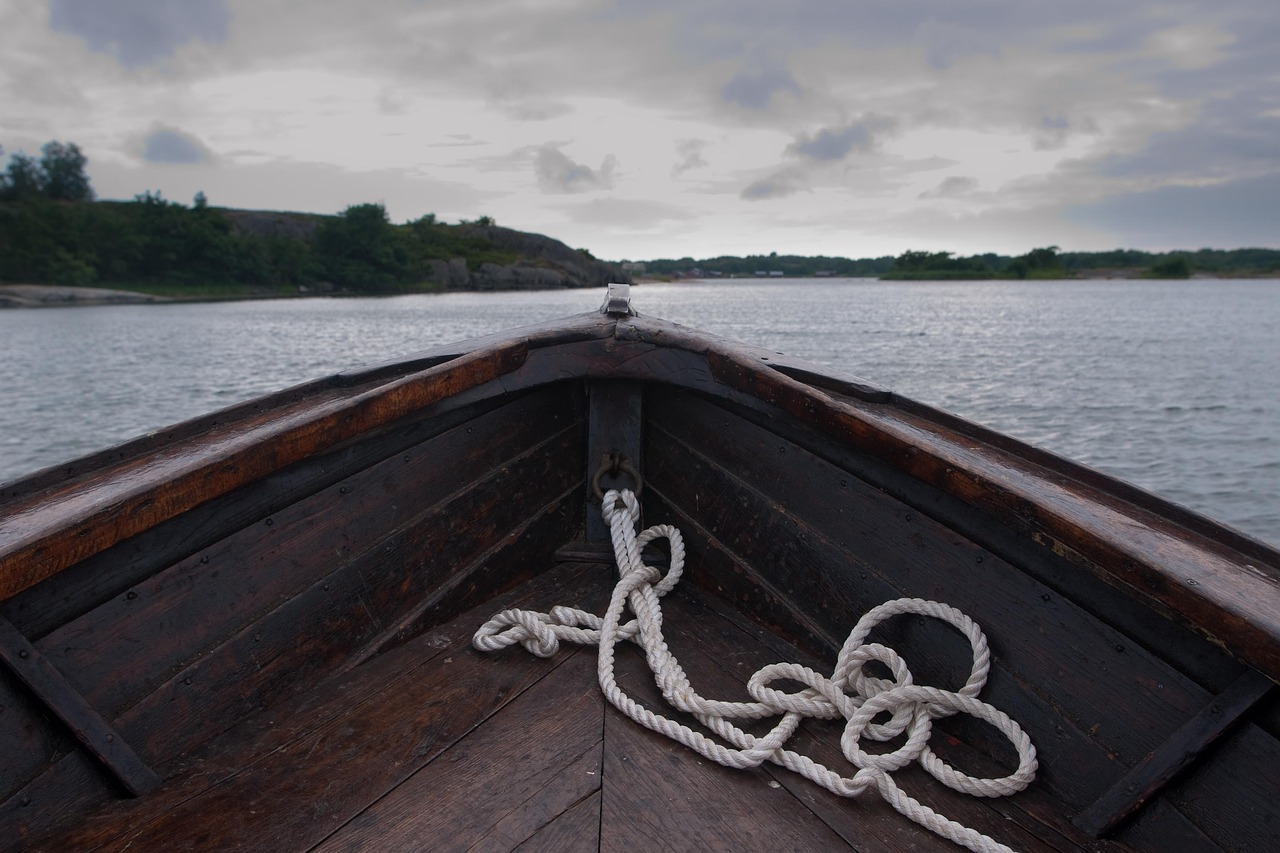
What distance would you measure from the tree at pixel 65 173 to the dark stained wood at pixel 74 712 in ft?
276

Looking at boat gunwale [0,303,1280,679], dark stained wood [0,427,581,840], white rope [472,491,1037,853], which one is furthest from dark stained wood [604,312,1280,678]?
dark stained wood [0,427,581,840]

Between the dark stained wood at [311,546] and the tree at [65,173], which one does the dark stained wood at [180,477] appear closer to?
the dark stained wood at [311,546]

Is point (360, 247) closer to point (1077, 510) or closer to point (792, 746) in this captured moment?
point (792, 746)

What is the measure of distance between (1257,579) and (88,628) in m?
2.05

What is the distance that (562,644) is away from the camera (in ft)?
6.26

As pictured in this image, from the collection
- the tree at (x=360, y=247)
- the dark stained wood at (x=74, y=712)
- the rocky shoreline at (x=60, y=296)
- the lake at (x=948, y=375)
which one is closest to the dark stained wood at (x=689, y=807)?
the dark stained wood at (x=74, y=712)

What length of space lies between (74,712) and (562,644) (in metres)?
1.01

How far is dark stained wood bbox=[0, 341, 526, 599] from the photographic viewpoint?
3.84 ft

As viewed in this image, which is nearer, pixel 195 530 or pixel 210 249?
pixel 195 530

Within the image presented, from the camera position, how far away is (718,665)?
182 centimetres

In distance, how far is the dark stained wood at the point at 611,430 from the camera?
2191 mm

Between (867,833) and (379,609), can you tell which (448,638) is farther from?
(867,833)

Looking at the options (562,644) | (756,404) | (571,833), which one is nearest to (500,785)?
(571,833)

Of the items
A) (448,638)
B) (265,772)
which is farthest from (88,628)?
(448,638)
